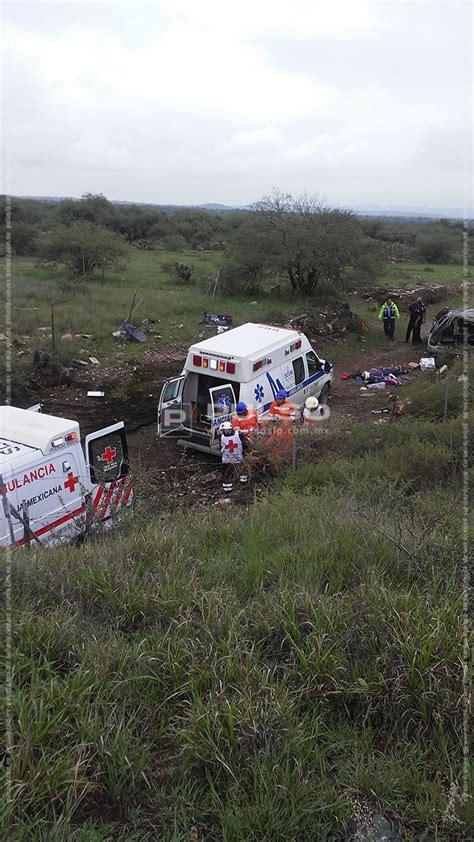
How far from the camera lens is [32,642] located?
3.22m

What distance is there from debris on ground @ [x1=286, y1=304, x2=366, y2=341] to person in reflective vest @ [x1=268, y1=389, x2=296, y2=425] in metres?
9.04

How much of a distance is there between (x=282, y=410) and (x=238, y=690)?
300 inches

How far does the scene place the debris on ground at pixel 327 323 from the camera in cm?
1954

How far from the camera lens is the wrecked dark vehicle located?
16266 mm

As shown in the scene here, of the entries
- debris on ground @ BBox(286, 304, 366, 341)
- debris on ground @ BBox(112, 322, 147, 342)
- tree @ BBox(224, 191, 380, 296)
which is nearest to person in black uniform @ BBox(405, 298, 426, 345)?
debris on ground @ BBox(286, 304, 366, 341)

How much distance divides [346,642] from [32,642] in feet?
5.96

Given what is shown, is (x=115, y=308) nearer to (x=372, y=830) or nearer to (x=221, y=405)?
(x=221, y=405)

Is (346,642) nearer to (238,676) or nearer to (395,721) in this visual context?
(395,721)

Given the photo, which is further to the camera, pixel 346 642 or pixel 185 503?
pixel 185 503

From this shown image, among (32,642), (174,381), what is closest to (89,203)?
(174,381)

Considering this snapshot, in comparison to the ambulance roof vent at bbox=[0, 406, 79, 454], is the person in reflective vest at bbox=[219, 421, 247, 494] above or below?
below

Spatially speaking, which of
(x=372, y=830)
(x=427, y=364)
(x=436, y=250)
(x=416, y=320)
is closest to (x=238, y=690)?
(x=372, y=830)

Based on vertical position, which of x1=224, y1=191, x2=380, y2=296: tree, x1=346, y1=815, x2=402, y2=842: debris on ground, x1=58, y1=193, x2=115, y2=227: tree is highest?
x1=58, y1=193, x2=115, y2=227: tree

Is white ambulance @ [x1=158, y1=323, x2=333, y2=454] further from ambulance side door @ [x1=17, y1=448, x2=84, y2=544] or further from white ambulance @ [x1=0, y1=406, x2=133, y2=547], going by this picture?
ambulance side door @ [x1=17, y1=448, x2=84, y2=544]
